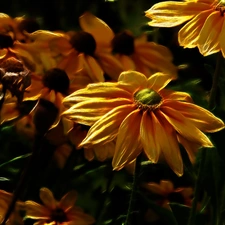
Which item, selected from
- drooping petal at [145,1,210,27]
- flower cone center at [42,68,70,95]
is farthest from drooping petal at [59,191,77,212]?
drooping petal at [145,1,210,27]

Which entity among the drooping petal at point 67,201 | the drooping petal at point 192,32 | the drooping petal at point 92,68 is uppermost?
the drooping petal at point 192,32

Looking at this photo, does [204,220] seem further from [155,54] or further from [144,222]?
[155,54]

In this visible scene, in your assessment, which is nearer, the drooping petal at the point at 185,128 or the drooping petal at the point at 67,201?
the drooping petal at the point at 185,128

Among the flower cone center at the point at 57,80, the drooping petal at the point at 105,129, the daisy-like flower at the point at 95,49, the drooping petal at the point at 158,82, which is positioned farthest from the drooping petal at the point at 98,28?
the drooping petal at the point at 105,129

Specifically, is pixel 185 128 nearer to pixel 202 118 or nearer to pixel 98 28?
pixel 202 118

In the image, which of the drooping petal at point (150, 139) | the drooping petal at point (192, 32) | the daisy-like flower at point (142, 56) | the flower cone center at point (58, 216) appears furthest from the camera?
the daisy-like flower at point (142, 56)

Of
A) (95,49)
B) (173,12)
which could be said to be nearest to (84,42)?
(95,49)

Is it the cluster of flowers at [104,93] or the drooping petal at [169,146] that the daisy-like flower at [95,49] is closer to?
the cluster of flowers at [104,93]
